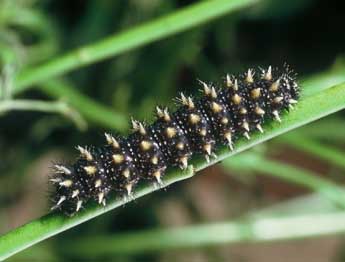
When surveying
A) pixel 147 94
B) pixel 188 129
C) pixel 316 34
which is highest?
pixel 316 34

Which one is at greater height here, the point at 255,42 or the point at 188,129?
the point at 255,42

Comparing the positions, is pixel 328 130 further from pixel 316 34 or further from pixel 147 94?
pixel 316 34

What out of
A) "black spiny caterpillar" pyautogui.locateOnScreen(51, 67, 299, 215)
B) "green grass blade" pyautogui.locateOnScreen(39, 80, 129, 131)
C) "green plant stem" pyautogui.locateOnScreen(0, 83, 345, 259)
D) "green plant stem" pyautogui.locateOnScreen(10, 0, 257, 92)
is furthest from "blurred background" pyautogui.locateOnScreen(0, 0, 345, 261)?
"green plant stem" pyautogui.locateOnScreen(0, 83, 345, 259)

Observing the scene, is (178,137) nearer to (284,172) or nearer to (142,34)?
(142,34)

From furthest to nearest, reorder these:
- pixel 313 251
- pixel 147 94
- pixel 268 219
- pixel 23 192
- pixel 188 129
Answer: pixel 313 251 → pixel 23 192 → pixel 147 94 → pixel 268 219 → pixel 188 129

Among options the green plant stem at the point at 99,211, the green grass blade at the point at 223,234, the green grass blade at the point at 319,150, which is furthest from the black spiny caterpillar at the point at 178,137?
the green grass blade at the point at 223,234

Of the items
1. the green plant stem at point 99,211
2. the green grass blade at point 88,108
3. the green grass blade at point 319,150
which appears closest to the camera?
the green plant stem at point 99,211

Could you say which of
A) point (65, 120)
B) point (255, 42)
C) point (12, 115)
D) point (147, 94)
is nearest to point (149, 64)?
point (147, 94)

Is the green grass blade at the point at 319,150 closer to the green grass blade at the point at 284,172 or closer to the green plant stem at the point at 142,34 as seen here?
the green grass blade at the point at 284,172
